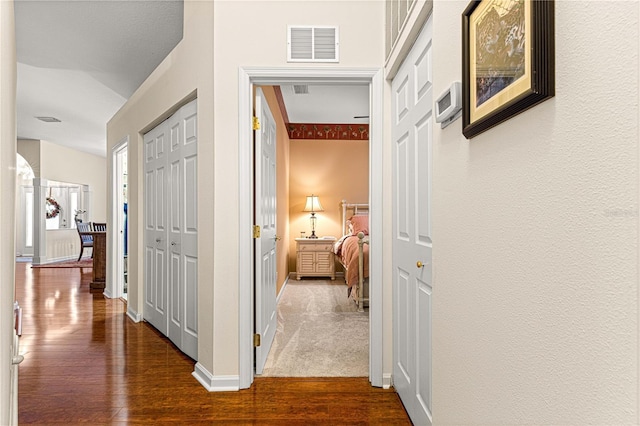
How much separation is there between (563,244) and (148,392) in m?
2.53

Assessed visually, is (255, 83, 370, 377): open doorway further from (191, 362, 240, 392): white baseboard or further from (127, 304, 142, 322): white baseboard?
(127, 304, 142, 322): white baseboard

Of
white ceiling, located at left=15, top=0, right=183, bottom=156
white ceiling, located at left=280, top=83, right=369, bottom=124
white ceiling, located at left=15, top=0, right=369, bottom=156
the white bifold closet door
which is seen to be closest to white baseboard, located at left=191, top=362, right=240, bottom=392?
the white bifold closet door

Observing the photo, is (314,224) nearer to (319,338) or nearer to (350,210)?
(350,210)

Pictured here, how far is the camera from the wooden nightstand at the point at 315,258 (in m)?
6.47

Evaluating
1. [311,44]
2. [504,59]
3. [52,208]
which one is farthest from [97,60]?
[52,208]

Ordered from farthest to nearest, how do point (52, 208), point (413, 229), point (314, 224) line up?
point (52, 208) < point (314, 224) < point (413, 229)

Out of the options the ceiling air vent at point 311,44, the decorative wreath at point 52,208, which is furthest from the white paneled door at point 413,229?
the decorative wreath at point 52,208

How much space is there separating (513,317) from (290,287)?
16.7ft

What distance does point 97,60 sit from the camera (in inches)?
178

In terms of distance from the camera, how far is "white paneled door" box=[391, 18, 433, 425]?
5.84 feet

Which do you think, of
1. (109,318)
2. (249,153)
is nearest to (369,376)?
(249,153)

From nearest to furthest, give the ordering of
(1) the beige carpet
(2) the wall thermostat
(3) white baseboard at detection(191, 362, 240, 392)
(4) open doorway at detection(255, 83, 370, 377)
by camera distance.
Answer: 1. (2) the wall thermostat
2. (3) white baseboard at detection(191, 362, 240, 392)
3. (1) the beige carpet
4. (4) open doorway at detection(255, 83, 370, 377)

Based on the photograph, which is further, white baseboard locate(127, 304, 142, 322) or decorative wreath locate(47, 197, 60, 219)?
decorative wreath locate(47, 197, 60, 219)

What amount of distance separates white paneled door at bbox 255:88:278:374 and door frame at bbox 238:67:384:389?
0.12 meters
